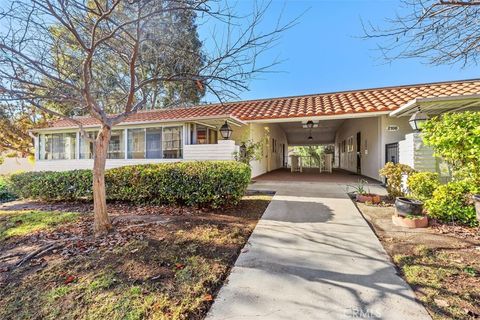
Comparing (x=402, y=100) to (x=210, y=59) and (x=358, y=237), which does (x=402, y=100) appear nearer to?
(x=358, y=237)

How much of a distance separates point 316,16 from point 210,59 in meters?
2.69

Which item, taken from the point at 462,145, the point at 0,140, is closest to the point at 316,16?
the point at 462,145

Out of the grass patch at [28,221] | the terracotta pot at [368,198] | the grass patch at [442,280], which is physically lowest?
the grass patch at [28,221]

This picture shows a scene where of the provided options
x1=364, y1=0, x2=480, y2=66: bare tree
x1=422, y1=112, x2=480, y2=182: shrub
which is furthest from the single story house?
x1=364, y1=0, x2=480, y2=66: bare tree

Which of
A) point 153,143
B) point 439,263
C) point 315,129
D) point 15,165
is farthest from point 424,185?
point 15,165

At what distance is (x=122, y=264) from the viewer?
2.84 m

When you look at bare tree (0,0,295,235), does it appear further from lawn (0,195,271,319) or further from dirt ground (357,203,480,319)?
dirt ground (357,203,480,319)

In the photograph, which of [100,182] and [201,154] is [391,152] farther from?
[100,182]

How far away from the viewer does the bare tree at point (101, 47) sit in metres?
3.39

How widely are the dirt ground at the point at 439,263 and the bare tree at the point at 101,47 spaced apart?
3.40m

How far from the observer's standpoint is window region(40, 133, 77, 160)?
12.2 meters

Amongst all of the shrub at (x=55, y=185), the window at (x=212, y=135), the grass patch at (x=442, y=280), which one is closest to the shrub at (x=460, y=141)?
the grass patch at (x=442, y=280)

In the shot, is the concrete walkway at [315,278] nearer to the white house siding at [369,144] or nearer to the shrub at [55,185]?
the shrub at [55,185]
